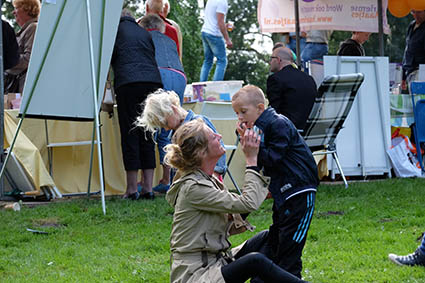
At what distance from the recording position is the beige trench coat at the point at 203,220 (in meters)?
3.57

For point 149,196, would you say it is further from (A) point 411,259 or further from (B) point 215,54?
(B) point 215,54

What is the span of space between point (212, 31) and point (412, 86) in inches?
113

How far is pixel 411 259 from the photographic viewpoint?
4523 millimetres

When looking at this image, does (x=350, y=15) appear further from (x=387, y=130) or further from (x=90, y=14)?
(x=90, y=14)

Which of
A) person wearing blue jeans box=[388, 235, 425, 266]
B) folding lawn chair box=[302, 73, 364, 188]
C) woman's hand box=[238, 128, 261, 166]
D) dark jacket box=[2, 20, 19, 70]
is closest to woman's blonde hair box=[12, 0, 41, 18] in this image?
dark jacket box=[2, 20, 19, 70]

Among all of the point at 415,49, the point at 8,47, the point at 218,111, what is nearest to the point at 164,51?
the point at 218,111

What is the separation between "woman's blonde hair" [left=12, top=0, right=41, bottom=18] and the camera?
8.40 meters

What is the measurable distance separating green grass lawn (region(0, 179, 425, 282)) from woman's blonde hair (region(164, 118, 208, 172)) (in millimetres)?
1032

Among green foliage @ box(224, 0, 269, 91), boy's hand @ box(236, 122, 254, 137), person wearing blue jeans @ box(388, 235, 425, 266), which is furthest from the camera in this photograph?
green foliage @ box(224, 0, 269, 91)

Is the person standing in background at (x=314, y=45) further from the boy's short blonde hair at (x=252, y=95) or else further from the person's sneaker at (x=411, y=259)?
the boy's short blonde hair at (x=252, y=95)

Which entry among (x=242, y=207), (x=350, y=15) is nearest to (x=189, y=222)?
(x=242, y=207)

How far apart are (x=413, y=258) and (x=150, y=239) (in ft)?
6.42

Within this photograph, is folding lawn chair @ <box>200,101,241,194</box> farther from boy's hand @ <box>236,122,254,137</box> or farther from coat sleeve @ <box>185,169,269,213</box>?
coat sleeve @ <box>185,169,269,213</box>

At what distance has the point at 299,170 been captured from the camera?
398 centimetres
